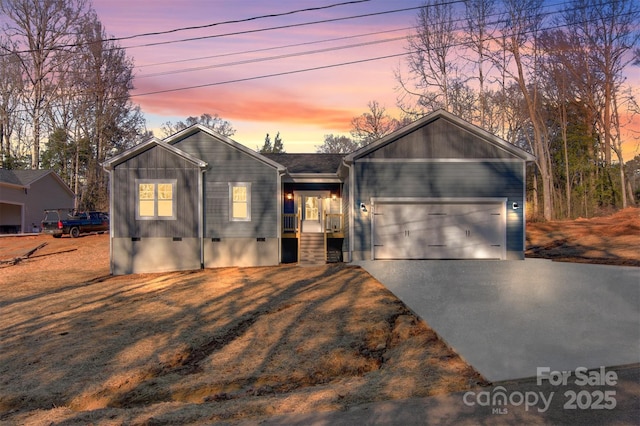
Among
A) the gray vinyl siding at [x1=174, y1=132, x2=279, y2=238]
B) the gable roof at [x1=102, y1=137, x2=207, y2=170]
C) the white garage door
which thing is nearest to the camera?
the white garage door

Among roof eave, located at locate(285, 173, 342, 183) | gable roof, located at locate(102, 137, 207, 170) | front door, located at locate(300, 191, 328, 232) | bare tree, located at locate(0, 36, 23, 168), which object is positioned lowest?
front door, located at locate(300, 191, 328, 232)

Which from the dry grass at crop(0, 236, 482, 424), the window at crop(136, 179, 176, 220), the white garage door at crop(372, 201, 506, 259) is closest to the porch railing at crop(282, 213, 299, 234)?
the white garage door at crop(372, 201, 506, 259)

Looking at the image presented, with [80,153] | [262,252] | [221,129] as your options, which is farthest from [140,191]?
[221,129]

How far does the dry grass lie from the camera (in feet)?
23.8

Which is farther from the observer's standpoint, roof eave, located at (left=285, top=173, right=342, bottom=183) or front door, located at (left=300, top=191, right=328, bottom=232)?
front door, located at (left=300, top=191, right=328, bottom=232)

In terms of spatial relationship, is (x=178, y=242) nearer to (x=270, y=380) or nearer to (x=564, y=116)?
(x=270, y=380)

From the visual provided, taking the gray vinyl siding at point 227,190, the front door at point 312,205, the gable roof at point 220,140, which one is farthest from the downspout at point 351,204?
the front door at point 312,205

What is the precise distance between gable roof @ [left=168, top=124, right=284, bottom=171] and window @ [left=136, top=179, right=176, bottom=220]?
6.69 feet

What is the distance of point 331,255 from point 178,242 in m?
7.03

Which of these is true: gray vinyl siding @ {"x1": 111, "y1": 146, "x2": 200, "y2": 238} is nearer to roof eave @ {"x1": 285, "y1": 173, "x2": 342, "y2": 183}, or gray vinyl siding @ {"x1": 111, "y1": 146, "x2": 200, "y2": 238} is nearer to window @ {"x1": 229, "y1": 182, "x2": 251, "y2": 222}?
window @ {"x1": 229, "y1": 182, "x2": 251, "y2": 222}

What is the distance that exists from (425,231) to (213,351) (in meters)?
12.9

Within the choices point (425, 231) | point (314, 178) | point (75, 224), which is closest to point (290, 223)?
point (314, 178)

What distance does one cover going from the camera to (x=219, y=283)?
17.9m

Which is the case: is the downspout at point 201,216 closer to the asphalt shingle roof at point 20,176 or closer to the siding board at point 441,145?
the siding board at point 441,145
